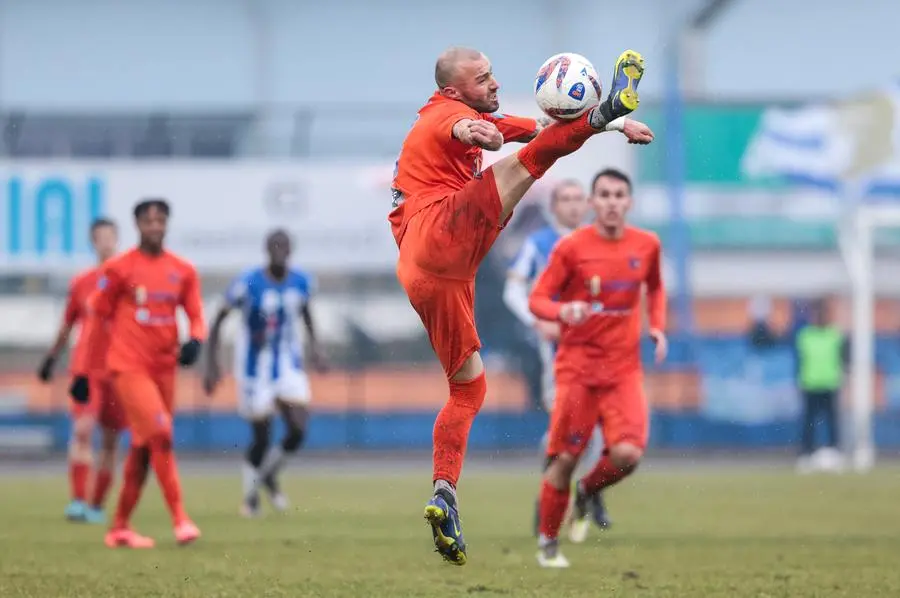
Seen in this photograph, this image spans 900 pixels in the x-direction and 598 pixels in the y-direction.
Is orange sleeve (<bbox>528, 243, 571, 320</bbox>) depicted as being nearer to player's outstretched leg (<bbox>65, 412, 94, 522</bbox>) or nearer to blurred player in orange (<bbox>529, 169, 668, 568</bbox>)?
blurred player in orange (<bbox>529, 169, 668, 568</bbox>)

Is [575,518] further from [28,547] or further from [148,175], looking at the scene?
[148,175]

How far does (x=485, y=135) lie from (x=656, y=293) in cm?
373

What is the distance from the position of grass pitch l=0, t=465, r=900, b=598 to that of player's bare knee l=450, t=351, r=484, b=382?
1232 mm

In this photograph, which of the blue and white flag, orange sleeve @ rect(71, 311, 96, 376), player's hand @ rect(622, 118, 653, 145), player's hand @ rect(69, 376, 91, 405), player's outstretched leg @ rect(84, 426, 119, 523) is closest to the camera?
player's hand @ rect(622, 118, 653, 145)

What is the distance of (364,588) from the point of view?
8117 mm

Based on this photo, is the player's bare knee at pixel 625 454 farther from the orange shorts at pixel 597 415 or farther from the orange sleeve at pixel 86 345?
the orange sleeve at pixel 86 345

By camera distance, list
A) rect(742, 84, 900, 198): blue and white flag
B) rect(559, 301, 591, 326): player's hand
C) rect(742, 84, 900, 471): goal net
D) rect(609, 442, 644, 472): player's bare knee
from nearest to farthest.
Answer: rect(559, 301, 591, 326): player's hand < rect(609, 442, 644, 472): player's bare knee < rect(742, 84, 900, 471): goal net < rect(742, 84, 900, 198): blue and white flag

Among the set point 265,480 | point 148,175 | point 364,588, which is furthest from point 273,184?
point 364,588

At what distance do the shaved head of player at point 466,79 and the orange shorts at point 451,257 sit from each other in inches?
15.5

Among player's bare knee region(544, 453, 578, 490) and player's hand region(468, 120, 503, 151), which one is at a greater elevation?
player's hand region(468, 120, 503, 151)

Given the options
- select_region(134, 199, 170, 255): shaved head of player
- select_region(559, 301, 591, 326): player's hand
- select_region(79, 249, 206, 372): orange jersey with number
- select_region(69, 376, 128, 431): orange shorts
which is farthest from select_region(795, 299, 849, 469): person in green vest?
select_region(559, 301, 591, 326): player's hand

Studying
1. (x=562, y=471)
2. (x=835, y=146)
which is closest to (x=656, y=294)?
(x=562, y=471)

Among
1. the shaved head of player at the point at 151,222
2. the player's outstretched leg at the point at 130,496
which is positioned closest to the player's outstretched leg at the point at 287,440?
the player's outstretched leg at the point at 130,496

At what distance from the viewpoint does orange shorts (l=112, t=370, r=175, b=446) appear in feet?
33.4
